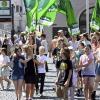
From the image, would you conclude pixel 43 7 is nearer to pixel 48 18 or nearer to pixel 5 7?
pixel 48 18

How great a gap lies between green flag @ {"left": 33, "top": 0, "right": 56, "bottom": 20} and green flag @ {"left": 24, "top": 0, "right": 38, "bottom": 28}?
0.45 feet

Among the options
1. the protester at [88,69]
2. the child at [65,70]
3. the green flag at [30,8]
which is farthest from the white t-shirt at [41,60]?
the child at [65,70]

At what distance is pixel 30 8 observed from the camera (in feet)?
49.0

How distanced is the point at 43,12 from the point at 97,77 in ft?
9.19

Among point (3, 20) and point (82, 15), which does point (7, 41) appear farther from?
point (3, 20)

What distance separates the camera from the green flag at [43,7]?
579 inches

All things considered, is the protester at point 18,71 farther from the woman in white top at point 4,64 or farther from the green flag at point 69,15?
the green flag at point 69,15

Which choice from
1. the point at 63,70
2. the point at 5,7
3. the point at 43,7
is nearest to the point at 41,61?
the point at 43,7

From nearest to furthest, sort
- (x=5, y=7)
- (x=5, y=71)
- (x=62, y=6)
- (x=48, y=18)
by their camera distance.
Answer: (x=48, y=18), (x=5, y=71), (x=62, y=6), (x=5, y=7)

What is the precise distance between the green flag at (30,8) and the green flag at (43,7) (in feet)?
0.45

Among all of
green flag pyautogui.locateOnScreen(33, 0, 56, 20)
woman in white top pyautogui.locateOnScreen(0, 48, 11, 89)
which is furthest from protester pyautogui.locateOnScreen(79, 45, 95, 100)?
woman in white top pyautogui.locateOnScreen(0, 48, 11, 89)

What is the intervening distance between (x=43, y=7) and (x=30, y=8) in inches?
16.1

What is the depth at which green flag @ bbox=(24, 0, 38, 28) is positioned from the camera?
48.2ft

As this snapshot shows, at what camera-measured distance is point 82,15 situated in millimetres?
36844
